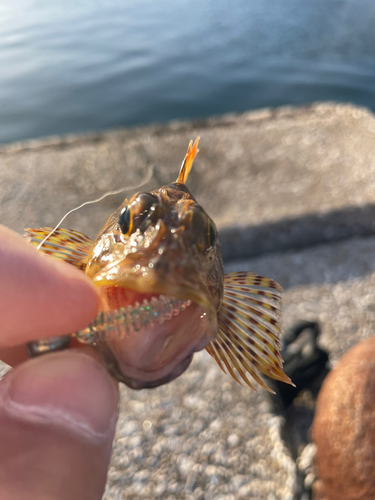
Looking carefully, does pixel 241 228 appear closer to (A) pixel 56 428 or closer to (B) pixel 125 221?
(B) pixel 125 221

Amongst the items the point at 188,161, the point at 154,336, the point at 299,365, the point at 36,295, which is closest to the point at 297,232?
the point at 299,365

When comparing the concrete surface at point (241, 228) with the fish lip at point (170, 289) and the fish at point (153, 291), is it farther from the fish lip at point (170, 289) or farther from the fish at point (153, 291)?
the fish lip at point (170, 289)

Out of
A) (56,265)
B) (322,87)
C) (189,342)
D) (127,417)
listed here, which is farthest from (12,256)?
(322,87)

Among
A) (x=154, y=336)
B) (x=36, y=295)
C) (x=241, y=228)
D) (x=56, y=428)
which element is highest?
(x=36, y=295)

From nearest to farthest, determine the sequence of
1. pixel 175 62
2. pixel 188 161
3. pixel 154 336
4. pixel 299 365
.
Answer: pixel 154 336, pixel 188 161, pixel 299 365, pixel 175 62

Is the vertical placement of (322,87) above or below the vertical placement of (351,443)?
below

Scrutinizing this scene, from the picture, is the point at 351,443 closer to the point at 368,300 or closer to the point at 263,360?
the point at 263,360

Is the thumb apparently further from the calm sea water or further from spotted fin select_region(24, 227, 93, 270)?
the calm sea water
